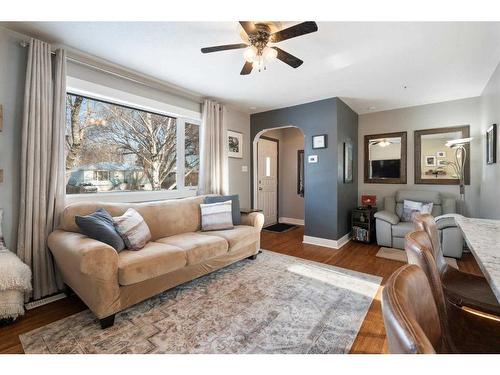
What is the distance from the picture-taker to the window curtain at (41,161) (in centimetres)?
216

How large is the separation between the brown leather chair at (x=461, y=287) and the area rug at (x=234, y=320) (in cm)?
78

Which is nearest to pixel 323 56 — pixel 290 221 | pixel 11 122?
pixel 11 122

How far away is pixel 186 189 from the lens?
3.78 metres

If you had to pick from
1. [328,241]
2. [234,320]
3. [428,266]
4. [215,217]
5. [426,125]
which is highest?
[426,125]

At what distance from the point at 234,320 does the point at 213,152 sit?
2.64 metres

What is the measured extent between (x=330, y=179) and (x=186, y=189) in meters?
2.35

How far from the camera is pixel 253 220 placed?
3393 mm

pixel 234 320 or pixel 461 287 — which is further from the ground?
pixel 461 287

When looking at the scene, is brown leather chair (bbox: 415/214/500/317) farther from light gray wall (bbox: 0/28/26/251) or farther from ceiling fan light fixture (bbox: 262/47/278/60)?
light gray wall (bbox: 0/28/26/251)

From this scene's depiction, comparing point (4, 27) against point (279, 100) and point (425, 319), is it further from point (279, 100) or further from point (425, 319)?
point (425, 319)

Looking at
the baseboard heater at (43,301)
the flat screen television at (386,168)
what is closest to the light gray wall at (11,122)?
the baseboard heater at (43,301)

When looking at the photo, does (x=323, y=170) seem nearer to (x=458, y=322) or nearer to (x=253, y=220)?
(x=253, y=220)

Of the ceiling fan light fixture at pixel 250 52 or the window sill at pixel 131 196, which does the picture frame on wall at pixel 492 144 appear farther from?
the window sill at pixel 131 196
